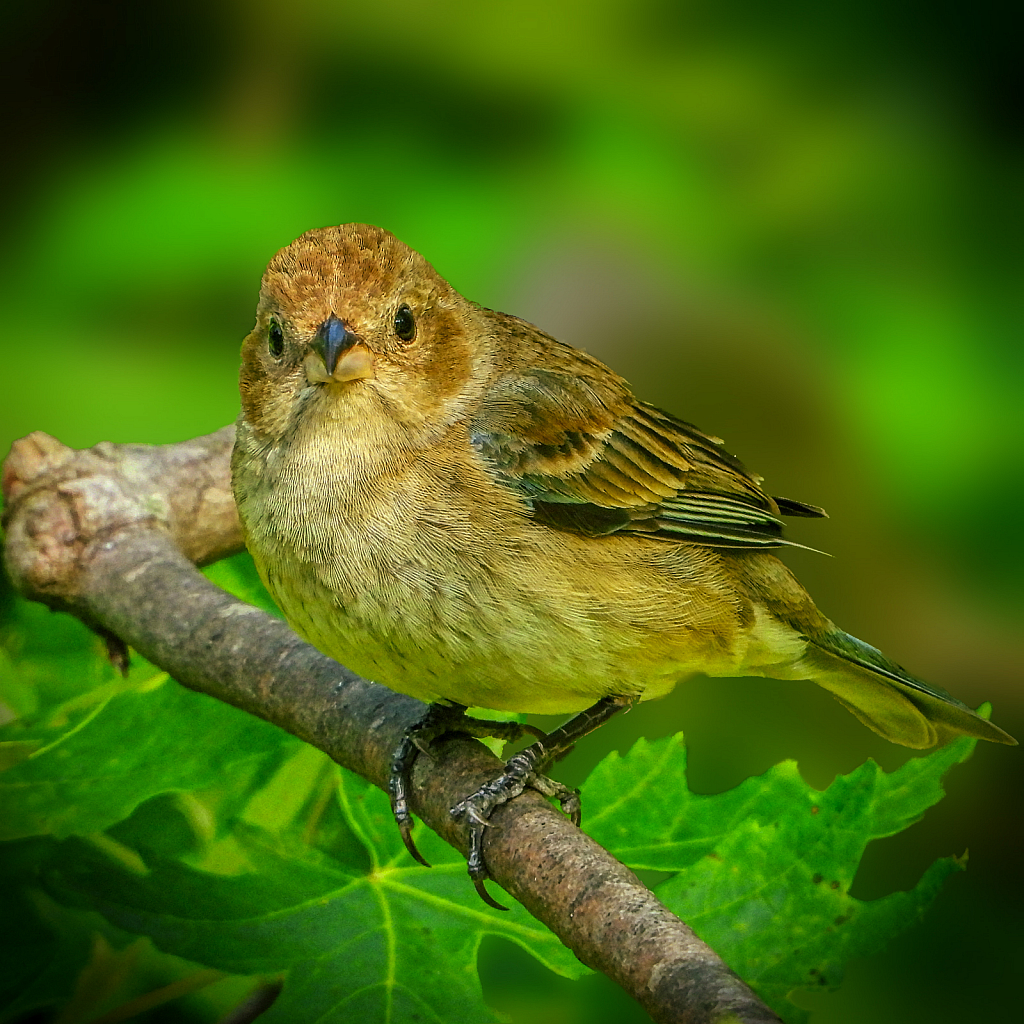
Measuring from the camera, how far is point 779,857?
6.83 feet

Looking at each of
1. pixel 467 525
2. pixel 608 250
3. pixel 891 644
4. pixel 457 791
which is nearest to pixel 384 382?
pixel 467 525

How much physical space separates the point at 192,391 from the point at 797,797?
1.77m

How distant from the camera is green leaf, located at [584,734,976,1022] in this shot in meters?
1.99

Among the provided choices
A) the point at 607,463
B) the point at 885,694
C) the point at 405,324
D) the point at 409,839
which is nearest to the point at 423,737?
the point at 409,839

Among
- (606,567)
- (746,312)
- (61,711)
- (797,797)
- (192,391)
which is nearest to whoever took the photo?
(797,797)

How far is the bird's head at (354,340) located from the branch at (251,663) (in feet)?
1.60

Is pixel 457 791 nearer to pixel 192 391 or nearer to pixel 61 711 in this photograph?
pixel 61 711

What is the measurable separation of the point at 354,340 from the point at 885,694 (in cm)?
129

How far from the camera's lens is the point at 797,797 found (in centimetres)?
218

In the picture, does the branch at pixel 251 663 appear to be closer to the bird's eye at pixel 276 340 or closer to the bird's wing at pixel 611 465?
the bird's wing at pixel 611 465

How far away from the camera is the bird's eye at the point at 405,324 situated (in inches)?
87.9

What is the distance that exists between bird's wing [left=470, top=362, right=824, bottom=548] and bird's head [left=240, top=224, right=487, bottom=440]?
0.34 ft

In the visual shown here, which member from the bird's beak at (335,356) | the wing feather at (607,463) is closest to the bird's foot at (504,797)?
the wing feather at (607,463)

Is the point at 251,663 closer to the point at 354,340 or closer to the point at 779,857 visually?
the point at 354,340
